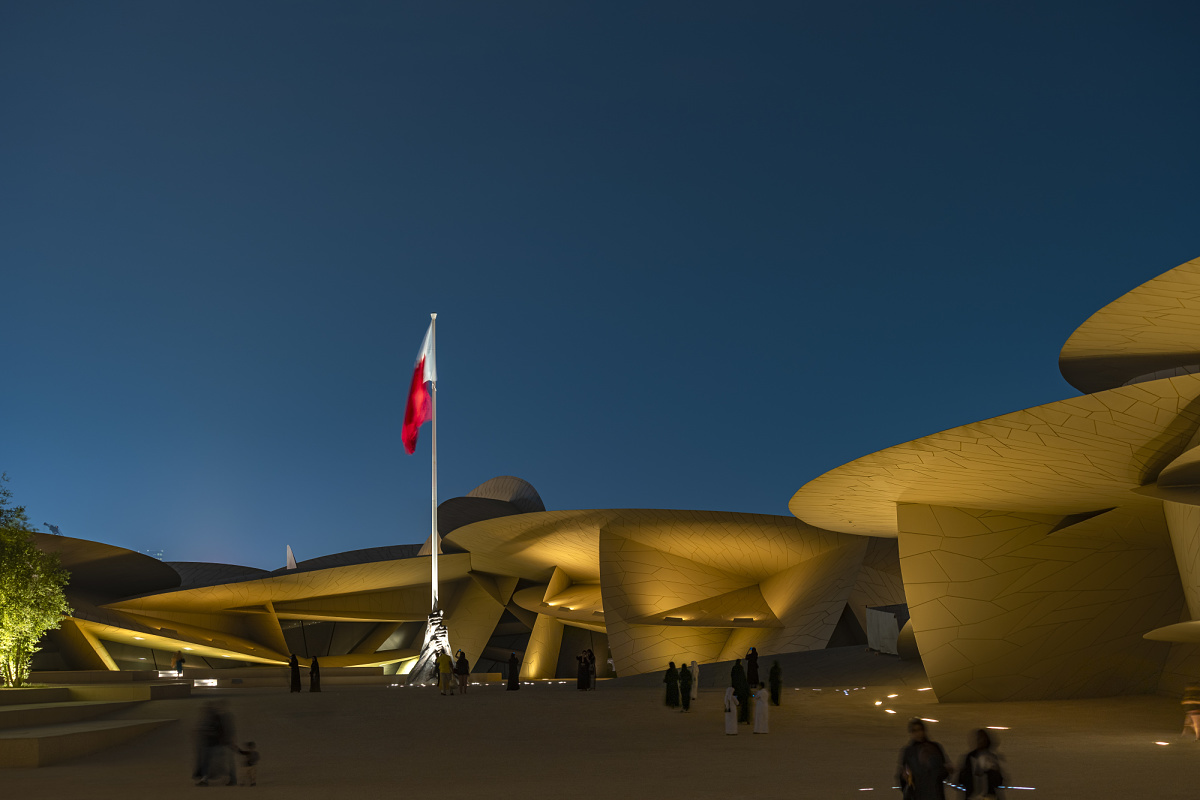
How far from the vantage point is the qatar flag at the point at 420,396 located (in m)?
30.0

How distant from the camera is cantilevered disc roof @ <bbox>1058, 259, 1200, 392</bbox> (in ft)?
49.5

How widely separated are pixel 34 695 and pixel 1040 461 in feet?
61.0

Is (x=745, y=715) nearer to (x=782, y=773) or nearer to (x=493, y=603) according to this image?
(x=782, y=773)

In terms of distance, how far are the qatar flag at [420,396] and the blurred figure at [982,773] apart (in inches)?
937

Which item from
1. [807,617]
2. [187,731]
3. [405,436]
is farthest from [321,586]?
[187,731]

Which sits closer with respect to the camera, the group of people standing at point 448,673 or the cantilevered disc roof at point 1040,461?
the cantilevered disc roof at point 1040,461

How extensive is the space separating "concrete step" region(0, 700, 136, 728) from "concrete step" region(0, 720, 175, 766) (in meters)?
0.32

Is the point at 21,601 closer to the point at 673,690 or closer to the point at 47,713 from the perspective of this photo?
the point at 47,713

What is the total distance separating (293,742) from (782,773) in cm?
833

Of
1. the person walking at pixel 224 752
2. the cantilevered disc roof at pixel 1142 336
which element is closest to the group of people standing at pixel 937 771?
the person walking at pixel 224 752

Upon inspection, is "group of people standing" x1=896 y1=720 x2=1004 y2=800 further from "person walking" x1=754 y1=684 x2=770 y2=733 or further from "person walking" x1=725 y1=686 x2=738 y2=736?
"person walking" x1=754 y1=684 x2=770 y2=733

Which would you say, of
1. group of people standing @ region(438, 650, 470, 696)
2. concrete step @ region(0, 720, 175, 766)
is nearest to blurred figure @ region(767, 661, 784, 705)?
group of people standing @ region(438, 650, 470, 696)

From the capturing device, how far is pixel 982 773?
7500 mm

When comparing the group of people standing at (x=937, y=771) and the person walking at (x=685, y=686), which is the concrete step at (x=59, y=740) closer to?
the person walking at (x=685, y=686)
